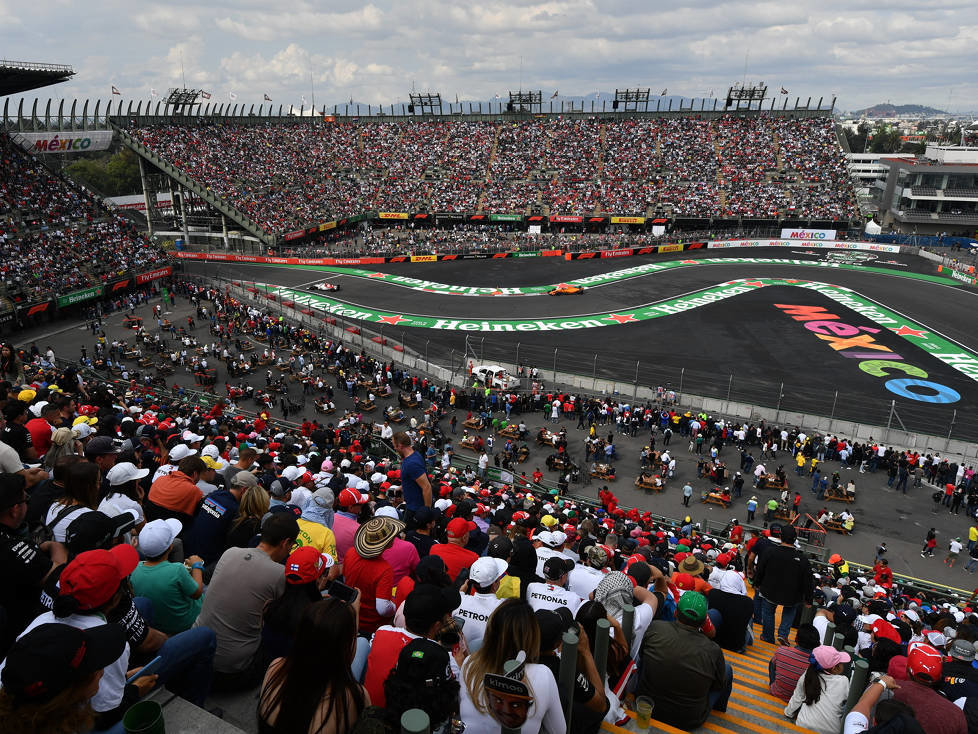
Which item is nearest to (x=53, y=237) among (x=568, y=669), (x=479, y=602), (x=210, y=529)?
(x=210, y=529)

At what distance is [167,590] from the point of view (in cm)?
465

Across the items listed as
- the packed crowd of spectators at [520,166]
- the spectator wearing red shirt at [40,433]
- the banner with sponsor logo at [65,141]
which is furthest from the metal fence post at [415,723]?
the banner with sponsor logo at [65,141]

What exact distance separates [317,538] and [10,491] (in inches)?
96.1

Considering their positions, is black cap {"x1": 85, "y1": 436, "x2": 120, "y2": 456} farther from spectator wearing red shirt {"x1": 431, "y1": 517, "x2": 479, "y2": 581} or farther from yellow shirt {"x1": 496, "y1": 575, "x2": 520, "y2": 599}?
yellow shirt {"x1": 496, "y1": 575, "x2": 520, "y2": 599}

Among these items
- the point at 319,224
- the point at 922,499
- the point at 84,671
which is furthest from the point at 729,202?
the point at 84,671

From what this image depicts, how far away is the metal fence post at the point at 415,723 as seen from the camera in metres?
2.84

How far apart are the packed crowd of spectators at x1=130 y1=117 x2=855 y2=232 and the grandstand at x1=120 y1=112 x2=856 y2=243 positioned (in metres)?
0.16

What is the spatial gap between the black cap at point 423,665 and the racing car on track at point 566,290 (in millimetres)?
42015

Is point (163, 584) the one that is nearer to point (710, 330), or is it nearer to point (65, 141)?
point (710, 330)

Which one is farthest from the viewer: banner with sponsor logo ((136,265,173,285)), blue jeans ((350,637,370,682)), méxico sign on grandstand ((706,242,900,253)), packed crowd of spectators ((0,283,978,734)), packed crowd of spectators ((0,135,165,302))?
méxico sign on grandstand ((706,242,900,253))

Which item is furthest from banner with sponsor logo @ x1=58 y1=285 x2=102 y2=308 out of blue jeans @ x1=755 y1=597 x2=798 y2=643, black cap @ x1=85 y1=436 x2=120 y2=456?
blue jeans @ x1=755 y1=597 x2=798 y2=643

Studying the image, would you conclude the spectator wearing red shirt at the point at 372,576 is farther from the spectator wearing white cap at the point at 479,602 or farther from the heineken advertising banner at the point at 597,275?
the heineken advertising banner at the point at 597,275

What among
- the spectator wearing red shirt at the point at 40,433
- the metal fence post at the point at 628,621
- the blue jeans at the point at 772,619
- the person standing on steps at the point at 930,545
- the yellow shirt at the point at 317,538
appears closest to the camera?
the metal fence post at the point at 628,621

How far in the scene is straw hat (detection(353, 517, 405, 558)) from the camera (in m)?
5.34
